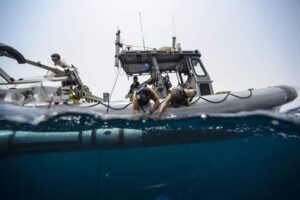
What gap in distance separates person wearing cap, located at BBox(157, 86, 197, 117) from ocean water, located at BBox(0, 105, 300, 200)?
0.62m

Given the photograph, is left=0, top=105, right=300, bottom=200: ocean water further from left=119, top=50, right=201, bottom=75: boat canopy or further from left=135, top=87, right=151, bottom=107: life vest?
left=119, top=50, right=201, bottom=75: boat canopy

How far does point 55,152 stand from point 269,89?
10151 mm

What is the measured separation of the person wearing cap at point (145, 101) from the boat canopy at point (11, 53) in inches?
192

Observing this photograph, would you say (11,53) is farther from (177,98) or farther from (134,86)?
(177,98)

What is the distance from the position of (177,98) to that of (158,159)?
695cm

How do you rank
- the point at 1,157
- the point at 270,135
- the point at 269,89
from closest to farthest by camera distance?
the point at 269,89 < the point at 1,157 < the point at 270,135

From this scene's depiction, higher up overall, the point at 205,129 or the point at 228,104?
the point at 228,104

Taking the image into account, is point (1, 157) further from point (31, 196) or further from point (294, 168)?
point (294, 168)

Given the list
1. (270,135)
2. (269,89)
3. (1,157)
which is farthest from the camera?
(270,135)

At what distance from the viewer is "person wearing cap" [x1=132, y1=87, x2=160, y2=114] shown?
333 inches

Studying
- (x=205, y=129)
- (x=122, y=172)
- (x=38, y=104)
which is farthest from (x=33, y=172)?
(x=205, y=129)

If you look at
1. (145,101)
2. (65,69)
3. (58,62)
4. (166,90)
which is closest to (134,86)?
(166,90)

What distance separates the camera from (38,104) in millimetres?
8703

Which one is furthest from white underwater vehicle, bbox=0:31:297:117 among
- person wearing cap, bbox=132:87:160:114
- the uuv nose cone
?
person wearing cap, bbox=132:87:160:114
